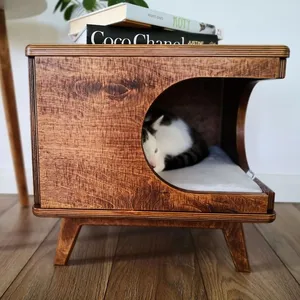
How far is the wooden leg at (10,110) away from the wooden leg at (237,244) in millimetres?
707

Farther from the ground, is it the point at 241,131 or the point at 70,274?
the point at 241,131

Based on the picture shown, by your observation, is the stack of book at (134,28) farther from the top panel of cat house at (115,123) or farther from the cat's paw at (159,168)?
the cat's paw at (159,168)

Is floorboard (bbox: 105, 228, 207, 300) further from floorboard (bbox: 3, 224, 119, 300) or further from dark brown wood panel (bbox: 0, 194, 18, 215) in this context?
dark brown wood panel (bbox: 0, 194, 18, 215)

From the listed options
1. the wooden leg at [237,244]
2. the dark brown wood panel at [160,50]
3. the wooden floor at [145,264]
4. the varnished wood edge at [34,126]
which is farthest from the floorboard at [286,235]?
the varnished wood edge at [34,126]

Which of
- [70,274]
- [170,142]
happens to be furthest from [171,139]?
[70,274]

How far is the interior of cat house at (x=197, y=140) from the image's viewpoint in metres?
0.70

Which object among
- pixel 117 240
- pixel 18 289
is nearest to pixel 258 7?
pixel 117 240

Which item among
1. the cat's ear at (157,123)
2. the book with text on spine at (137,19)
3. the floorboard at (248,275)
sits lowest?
the floorboard at (248,275)

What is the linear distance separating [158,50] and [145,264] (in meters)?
0.45

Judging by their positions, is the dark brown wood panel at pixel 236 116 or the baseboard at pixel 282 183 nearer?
the dark brown wood panel at pixel 236 116

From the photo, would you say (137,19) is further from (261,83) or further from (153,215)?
(261,83)

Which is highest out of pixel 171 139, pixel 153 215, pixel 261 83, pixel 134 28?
pixel 134 28

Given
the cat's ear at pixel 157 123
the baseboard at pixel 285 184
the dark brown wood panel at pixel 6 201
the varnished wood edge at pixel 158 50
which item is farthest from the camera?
the baseboard at pixel 285 184

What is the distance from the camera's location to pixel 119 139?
0.61m
